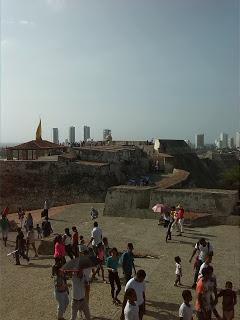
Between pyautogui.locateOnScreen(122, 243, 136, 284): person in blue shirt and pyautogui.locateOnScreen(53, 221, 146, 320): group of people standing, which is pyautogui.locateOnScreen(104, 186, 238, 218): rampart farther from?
pyautogui.locateOnScreen(122, 243, 136, 284): person in blue shirt

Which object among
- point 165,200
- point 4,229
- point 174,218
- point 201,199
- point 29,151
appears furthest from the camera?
point 29,151

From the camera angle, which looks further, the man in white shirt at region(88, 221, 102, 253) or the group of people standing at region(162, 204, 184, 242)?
the group of people standing at region(162, 204, 184, 242)

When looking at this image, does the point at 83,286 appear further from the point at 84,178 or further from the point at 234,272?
the point at 84,178

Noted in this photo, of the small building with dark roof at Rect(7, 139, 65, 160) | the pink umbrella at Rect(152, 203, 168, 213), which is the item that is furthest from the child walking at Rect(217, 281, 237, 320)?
the small building with dark roof at Rect(7, 139, 65, 160)

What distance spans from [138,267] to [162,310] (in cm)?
233

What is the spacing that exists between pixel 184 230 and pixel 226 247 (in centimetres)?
203

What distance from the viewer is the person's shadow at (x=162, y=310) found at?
7391mm

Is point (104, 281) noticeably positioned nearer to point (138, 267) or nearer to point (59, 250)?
point (138, 267)

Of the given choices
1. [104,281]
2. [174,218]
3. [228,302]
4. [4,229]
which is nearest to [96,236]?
[104,281]

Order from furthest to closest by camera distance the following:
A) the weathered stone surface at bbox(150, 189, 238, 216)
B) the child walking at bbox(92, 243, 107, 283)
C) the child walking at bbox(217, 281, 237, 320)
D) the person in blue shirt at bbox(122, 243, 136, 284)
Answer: the weathered stone surface at bbox(150, 189, 238, 216) → the child walking at bbox(92, 243, 107, 283) → the person in blue shirt at bbox(122, 243, 136, 284) → the child walking at bbox(217, 281, 237, 320)

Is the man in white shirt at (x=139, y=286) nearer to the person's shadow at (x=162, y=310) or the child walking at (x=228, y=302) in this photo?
the person's shadow at (x=162, y=310)

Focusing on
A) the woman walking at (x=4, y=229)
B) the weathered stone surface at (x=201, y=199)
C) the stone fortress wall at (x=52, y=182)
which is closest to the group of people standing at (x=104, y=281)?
the woman walking at (x=4, y=229)

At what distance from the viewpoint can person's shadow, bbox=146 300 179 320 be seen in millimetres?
7391

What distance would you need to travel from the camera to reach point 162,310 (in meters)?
7.66
